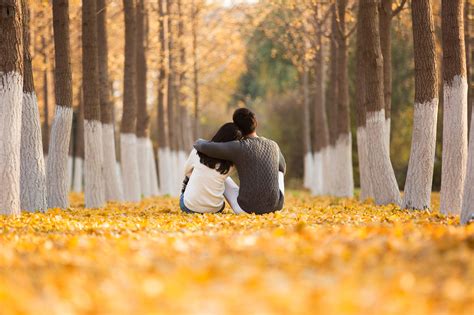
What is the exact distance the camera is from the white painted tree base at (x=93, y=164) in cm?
1714

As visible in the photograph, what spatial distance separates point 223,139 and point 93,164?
5.31 m

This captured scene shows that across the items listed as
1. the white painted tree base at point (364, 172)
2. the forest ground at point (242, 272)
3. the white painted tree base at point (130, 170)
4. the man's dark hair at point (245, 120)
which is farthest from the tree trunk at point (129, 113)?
the forest ground at point (242, 272)

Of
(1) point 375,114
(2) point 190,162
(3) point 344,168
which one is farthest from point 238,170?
(3) point 344,168

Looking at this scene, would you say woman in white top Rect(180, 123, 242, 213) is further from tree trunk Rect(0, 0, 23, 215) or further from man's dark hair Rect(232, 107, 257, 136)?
tree trunk Rect(0, 0, 23, 215)

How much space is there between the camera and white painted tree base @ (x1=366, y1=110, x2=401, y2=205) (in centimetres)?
1578

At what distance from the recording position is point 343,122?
23.6 meters

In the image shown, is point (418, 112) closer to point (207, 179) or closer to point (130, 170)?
point (207, 179)

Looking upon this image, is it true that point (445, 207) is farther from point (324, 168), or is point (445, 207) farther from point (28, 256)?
point (324, 168)

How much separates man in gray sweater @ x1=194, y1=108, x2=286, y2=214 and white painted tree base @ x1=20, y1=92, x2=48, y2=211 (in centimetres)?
284

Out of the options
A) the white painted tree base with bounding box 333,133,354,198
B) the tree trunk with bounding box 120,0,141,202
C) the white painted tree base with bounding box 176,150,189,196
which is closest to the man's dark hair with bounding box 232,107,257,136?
the tree trunk with bounding box 120,0,141,202

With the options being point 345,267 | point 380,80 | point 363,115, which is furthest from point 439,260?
point 363,115

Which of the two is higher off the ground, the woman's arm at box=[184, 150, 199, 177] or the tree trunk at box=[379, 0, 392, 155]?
the tree trunk at box=[379, 0, 392, 155]

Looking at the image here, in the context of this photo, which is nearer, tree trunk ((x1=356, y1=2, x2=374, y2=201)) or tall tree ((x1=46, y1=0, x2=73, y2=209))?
tall tree ((x1=46, y1=0, x2=73, y2=209))

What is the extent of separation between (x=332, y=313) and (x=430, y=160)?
915 centimetres
